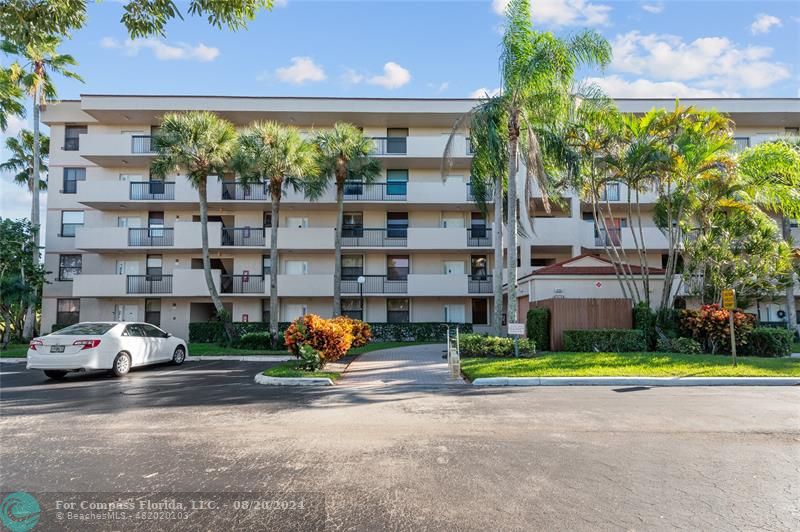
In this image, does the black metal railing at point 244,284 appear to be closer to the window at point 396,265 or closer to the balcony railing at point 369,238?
the balcony railing at point 369,238

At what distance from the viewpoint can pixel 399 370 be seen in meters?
13.6

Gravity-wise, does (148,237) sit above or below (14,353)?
above

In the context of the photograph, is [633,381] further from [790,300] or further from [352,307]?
[352,307]

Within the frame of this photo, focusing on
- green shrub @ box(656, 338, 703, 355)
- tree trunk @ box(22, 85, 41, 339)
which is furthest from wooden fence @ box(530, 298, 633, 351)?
tree trunk @ box(22, 85, 41, 339)

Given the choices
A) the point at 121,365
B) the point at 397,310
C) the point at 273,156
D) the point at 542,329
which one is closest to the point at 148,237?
the point at 273,156

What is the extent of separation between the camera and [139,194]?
26.6 meters

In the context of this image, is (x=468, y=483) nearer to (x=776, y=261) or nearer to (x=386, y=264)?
(x=776, y=261)

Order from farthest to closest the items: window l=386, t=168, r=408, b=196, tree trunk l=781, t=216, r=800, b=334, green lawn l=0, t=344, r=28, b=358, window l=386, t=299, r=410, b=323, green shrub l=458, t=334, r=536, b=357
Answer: window l=386, t=299, r=410, b=323 → window l=386, t=168, r=408, b=196 → tree trunk l=781, t=216, r=800, b=334 → green lawn l=0, t=344, r=28, b=358 → green shrub l=458, t=334, r=536, b=357

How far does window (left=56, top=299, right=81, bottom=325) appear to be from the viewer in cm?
2777

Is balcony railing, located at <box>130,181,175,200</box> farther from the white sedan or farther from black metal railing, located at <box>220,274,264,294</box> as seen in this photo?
the white sedan

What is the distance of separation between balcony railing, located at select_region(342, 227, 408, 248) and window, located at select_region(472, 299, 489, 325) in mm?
5635

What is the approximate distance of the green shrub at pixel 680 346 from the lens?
15.7m

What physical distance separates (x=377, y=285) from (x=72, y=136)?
2088 cm

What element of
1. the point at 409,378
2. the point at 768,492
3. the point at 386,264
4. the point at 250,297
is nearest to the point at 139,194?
the point at 250,297
